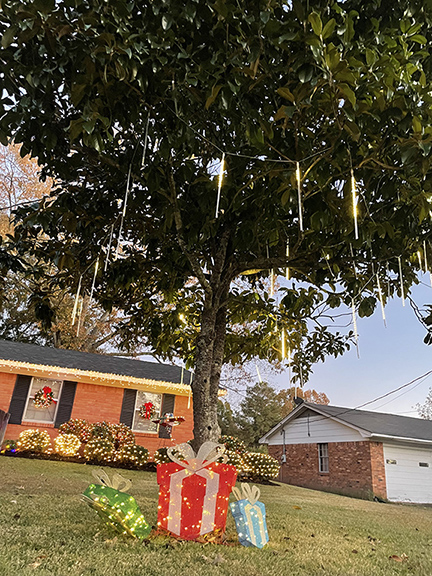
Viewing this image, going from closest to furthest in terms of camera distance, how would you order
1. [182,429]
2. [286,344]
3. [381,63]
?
1. [381,63]
2. [286,344]
3. [182,429]

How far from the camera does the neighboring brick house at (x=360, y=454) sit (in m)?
15.3

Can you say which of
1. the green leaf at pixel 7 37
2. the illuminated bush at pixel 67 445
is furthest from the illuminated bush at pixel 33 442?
the green leaf at pixel 7 37

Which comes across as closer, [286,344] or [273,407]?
[286,344]

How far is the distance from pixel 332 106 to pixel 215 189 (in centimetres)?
156

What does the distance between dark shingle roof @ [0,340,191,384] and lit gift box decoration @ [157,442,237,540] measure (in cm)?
1133

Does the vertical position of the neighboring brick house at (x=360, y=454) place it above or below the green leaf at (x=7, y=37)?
below

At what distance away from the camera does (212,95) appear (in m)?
2.67

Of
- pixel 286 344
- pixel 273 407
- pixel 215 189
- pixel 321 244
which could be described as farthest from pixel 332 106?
pixel 273 407

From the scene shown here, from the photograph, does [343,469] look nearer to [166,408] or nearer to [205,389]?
[166,408]

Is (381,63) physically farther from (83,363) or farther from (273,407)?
(273,407)

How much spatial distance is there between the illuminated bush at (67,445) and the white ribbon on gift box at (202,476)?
964cm

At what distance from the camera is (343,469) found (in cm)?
1630

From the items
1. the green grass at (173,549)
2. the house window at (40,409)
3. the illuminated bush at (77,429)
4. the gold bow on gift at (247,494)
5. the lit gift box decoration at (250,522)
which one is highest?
the house window at (40,409)

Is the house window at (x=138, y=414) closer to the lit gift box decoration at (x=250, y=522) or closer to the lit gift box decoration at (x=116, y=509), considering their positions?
the lit gift box decoration at (x=250, y=522)
